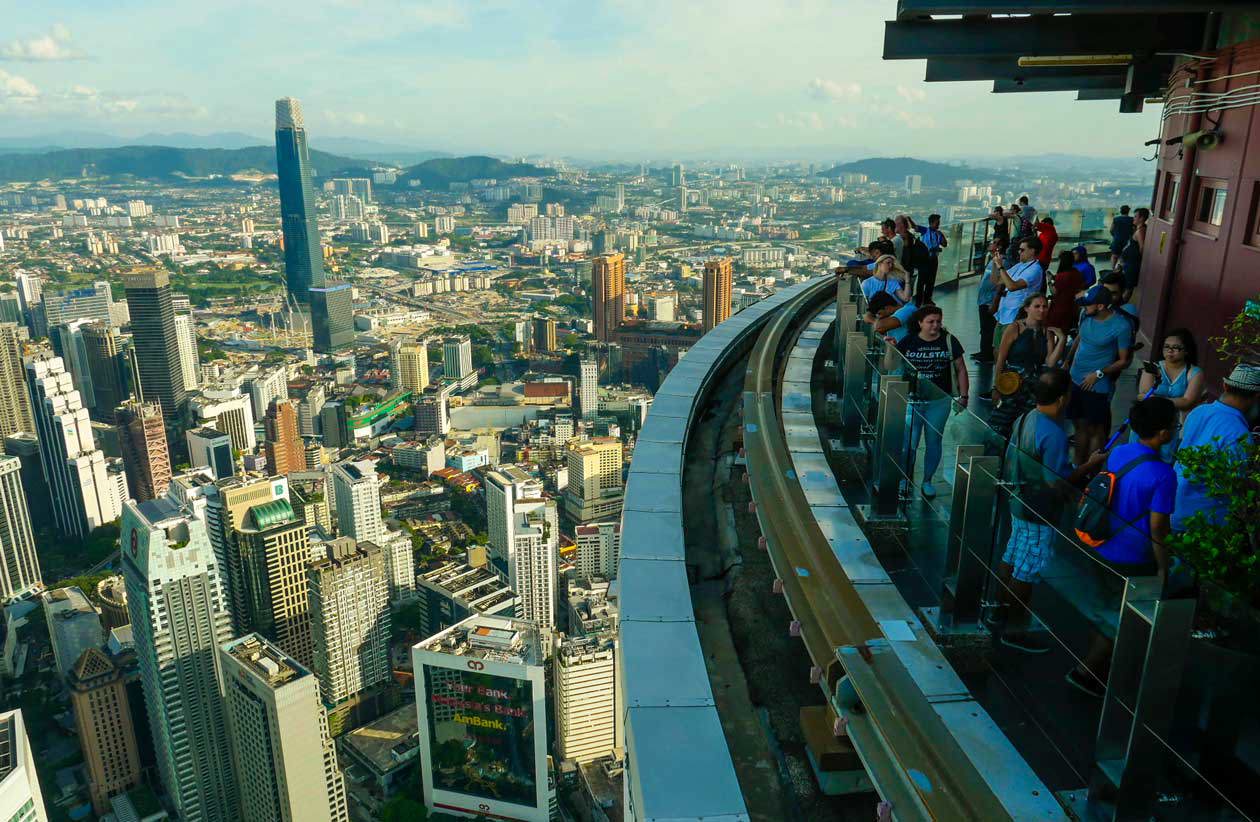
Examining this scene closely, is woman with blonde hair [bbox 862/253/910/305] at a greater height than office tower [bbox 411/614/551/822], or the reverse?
woman with blonde hair [bbox 862/253/910/305]

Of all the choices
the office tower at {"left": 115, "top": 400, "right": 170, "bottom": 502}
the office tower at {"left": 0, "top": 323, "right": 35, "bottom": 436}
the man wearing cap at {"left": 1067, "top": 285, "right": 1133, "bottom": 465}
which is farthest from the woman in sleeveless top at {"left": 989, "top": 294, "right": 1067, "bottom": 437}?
the office tower at {"left": 0, "top": 323, "right": 35, "bottom": 436}

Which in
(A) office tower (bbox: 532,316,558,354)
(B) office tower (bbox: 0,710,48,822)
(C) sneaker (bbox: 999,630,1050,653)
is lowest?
(A) office tower (bbox: 532,316,558,354)

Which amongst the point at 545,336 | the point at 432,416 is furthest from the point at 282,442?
the point at 545,336

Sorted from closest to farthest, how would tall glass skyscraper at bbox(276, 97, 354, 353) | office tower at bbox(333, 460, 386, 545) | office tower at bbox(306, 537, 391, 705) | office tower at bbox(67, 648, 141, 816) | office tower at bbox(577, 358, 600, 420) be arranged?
1. office tower at bbox(67, 648, 141, 816)
2. office tower at bbox(306, 537, 391, 705)
3. office tower at bbox(333, 460, 386, 545)
4. office tower at bbox(577, 358, 600, 420)
5. tall glass skyscraper at bbox(276, 97, 354, 353)

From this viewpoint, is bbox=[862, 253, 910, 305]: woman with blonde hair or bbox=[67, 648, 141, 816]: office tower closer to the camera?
bbox=[862, 253, 910, 305]: woman with blonde hair

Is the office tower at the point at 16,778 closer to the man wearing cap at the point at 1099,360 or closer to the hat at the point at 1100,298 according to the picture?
the man wearing cap at the point at 1099,360

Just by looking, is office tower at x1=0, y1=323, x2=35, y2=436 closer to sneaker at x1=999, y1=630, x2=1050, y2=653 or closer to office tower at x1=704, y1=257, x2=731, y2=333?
office tower at x1=704, y1=257, x2=731, y2=333

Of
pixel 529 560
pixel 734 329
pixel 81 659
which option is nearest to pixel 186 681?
pixel 81 659
